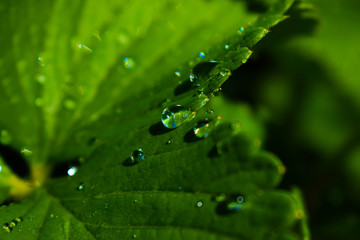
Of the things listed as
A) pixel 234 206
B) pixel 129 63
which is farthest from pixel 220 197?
pixel 129 63

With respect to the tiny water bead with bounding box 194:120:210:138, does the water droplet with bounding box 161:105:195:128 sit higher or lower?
higher

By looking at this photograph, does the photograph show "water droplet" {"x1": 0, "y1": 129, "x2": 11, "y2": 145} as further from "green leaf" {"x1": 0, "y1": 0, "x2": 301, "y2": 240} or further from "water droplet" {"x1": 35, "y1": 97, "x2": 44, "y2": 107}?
"water droplet" {"x1": 35, "y1": 97, "x2": 44, "y2": 107}

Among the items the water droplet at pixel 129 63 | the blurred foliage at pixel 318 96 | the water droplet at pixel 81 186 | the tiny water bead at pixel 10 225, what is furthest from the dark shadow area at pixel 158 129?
the blurred foliage at pixel 318 96

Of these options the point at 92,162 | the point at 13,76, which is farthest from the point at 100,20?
the point at 92,162

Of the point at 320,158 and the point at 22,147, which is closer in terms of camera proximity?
the point at 22,147

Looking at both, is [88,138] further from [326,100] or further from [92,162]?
[326,100]

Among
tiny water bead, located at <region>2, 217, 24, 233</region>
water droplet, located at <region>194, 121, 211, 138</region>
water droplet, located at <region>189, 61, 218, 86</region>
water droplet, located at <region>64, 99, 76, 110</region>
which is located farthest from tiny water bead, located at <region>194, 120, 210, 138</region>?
water droplet, located at <region>64, 99, 76, 110</region>
